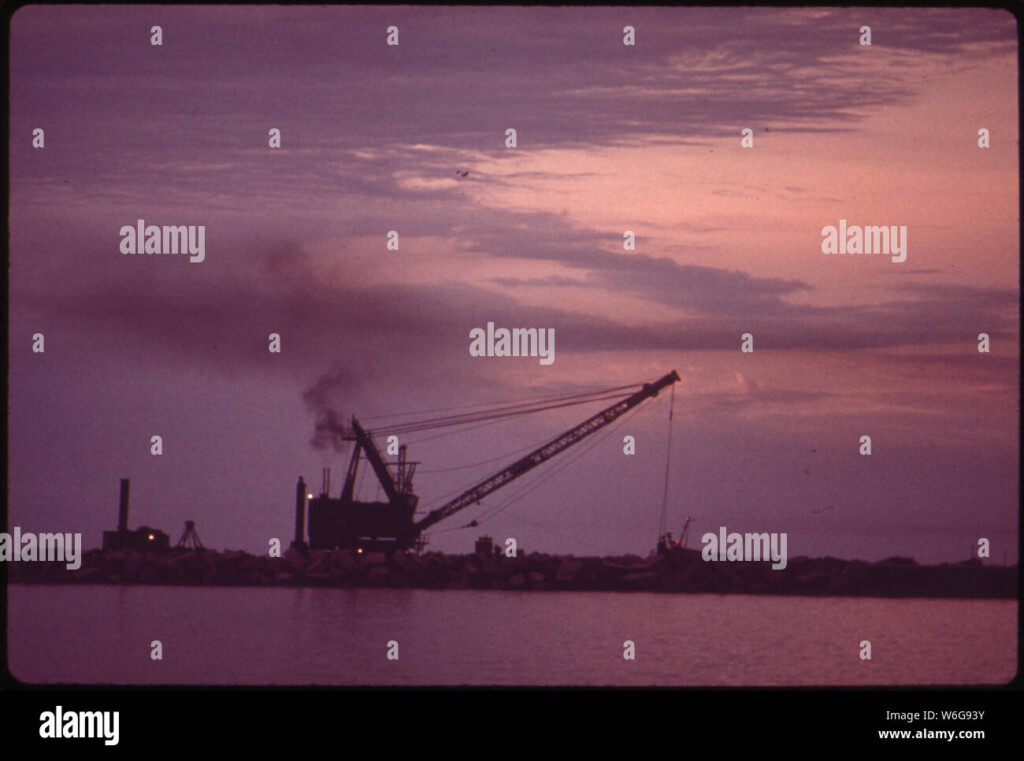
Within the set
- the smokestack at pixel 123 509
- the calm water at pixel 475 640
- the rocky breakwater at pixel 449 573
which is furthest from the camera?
the smokestack at pixel 123 509

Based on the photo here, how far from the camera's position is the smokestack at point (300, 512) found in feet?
110

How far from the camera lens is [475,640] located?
17.7 meters

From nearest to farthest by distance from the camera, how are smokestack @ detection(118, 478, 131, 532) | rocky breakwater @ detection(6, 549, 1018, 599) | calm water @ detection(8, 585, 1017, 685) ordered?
calm water @ detection(8, 585, 1017, 685) < rocky breakwater @ detection(6, 549, 1018, 599) < smokestack @ detection(118, 478, 131, 532)

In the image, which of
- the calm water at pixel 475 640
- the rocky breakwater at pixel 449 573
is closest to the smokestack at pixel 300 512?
the rocky breakwater at pixel 449 573

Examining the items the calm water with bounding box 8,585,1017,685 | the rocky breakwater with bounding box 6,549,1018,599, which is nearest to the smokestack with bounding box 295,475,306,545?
the rocky breakwater with bounding box 6,549,1018,599

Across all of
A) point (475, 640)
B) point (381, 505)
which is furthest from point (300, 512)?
point (475, 640)

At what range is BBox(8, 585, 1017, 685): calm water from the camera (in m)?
14.6

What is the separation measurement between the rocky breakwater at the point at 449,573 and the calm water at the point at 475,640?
1.23 meters

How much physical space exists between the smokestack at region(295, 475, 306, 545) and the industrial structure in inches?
199

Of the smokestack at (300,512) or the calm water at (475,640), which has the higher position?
the smokestack at (300,512)

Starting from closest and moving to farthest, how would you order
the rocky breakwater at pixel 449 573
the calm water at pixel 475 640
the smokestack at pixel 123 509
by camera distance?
the calm water at pixel 475 640 < the rocky breakwater at pixel 449 573 < the smokestack at pixel 123 509

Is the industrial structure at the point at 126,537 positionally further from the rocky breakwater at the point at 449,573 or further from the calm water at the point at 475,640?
the calm water at the point at 475,640

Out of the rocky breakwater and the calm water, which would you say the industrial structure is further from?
the calm water

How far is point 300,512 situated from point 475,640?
16.9 metres
